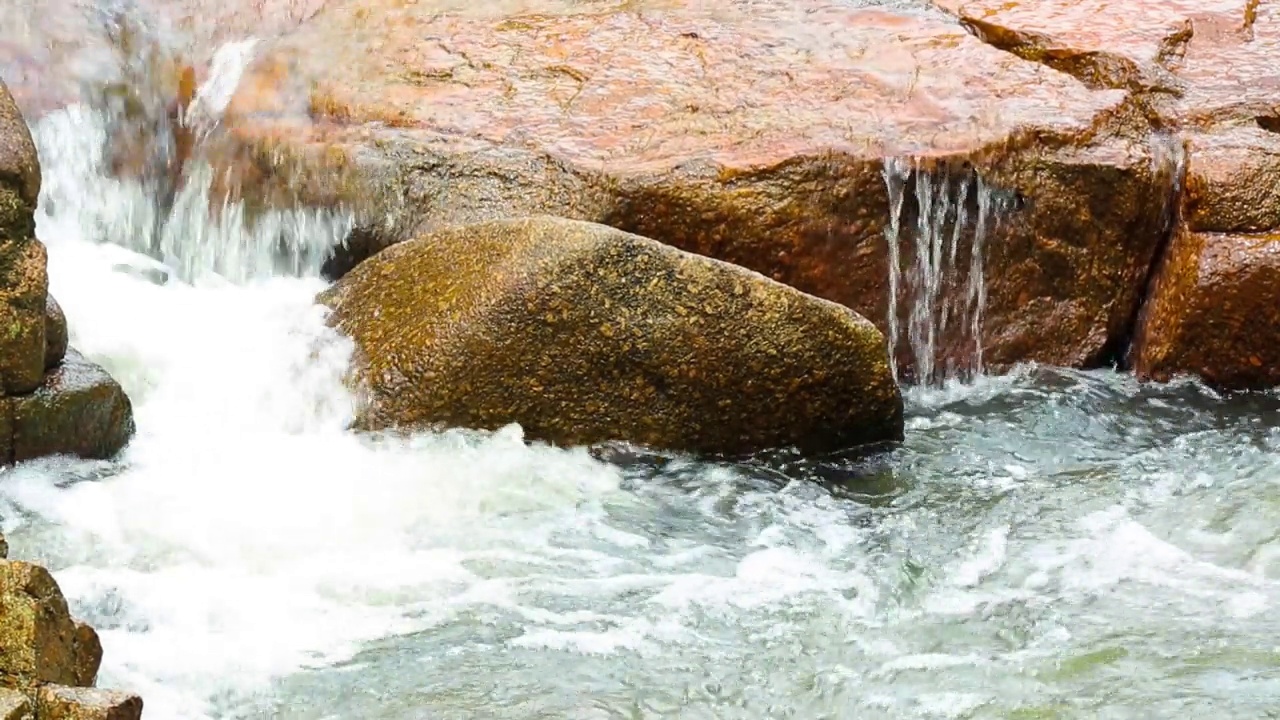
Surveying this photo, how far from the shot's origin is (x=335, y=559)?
5.04 metres

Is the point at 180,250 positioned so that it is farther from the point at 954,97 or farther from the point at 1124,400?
the point at 1124,400

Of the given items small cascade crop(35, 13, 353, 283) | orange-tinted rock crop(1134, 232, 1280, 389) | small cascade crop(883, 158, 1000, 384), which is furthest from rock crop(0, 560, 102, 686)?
orange-tinted rock crop(1134, 232, 1280, 389)

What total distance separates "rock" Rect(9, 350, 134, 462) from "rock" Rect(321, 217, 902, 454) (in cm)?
94

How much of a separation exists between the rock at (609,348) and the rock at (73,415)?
943mm

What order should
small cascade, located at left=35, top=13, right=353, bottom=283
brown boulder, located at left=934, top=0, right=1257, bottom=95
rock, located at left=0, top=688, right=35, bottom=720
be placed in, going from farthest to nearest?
brown boulder, located at left=934, top=0, right=1257, bottom=95, small cascade, located at left=35, top=13, right=353, bottom=283, rock, located at left=0, top=688, right=35, bottom=720

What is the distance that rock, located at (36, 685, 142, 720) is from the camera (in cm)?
318

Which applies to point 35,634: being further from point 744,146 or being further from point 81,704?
point 744,146

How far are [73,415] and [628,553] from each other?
81.8 inches

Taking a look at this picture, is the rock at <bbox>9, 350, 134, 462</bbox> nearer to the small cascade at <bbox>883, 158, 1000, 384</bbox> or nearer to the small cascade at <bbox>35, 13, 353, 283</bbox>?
the small cascade at <bbox>35, 13, 353, 283</bbox>

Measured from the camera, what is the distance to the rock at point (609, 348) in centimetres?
595

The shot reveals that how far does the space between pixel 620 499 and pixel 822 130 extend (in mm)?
2363

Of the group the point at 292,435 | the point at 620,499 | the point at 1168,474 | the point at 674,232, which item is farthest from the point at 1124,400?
the point at 292,435

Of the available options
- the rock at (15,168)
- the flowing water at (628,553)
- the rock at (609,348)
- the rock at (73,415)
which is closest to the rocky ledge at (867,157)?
the flowing water at (628,553)

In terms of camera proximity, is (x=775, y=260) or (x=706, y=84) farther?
(x=706, y=84)
